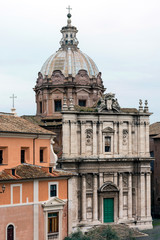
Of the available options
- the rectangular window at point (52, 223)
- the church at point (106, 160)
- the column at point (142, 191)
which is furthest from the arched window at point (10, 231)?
the column at point (142, 191)

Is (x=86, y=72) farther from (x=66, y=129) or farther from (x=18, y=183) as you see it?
(x=18, y=183)

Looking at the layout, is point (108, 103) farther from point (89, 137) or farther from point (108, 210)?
point (108, 210)

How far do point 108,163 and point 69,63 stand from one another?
14.9m

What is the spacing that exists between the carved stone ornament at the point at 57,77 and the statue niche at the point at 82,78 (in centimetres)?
185

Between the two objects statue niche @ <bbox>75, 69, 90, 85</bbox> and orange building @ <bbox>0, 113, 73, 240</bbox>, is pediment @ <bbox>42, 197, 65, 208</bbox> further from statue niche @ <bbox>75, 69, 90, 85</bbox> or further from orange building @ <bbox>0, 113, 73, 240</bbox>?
statue niche @ <bbox>75, 69, 90, 85</bbox>

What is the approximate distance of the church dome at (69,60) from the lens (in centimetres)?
5728

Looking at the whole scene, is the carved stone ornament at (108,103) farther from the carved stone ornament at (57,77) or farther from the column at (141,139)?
the carved stone ornament at (57,77)

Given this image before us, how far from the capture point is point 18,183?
36844 millimetres

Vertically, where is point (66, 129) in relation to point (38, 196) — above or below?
above

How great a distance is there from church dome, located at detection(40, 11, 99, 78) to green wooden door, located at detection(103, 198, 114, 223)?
16.5m

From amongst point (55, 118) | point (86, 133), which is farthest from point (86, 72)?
point (86, 133)

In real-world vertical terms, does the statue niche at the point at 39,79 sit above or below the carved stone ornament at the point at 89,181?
above

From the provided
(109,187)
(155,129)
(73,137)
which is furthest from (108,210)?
(155,129)

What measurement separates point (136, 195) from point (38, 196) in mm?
15948
